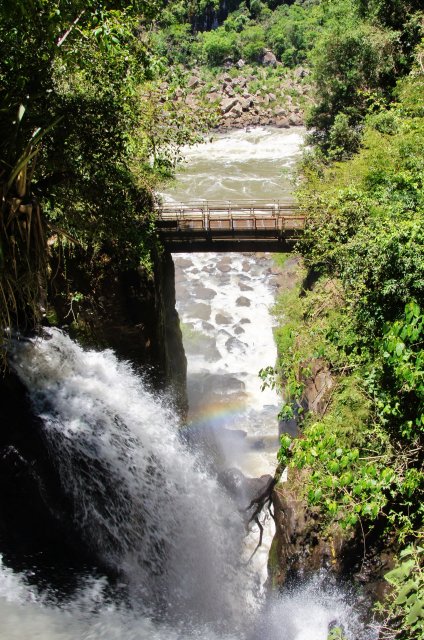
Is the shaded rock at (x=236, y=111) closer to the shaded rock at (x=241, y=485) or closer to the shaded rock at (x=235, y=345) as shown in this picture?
the shaded rock at (x=235, y=345)

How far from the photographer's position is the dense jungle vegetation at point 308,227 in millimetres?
6656

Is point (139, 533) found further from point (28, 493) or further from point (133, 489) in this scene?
point (28, 493)

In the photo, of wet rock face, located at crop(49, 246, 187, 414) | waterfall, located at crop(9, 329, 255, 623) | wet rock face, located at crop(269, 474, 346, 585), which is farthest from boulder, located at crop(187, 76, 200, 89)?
wet rock face, located at crop(269, 474, 346, 585)

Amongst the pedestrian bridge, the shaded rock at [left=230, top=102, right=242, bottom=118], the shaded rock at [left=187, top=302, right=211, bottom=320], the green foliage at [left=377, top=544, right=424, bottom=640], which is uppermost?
the shaded rock at [left=230, top=102, right=242, bottom=118]

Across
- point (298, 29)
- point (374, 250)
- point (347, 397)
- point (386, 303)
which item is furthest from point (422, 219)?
point (298, 29)

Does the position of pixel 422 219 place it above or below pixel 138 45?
below

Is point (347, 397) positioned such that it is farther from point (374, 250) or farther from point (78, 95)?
point (78, 95)

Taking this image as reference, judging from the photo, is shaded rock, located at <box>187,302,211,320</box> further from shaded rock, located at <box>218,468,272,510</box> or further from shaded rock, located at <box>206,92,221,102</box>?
shaded rock, located at <box>206,92,221,102</box>

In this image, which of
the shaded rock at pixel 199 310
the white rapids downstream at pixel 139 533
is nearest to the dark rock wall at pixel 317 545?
the white rapids downstream at pixel 139 533

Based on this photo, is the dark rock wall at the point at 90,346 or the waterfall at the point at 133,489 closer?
the dark rock wall at the point at 90,346

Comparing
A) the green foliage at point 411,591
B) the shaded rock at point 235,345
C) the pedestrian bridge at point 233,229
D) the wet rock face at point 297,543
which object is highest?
the pedestrian bridge at point 233,229

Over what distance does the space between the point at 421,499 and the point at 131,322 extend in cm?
1097

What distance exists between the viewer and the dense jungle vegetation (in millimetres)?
6656

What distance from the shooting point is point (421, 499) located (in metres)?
7.38
